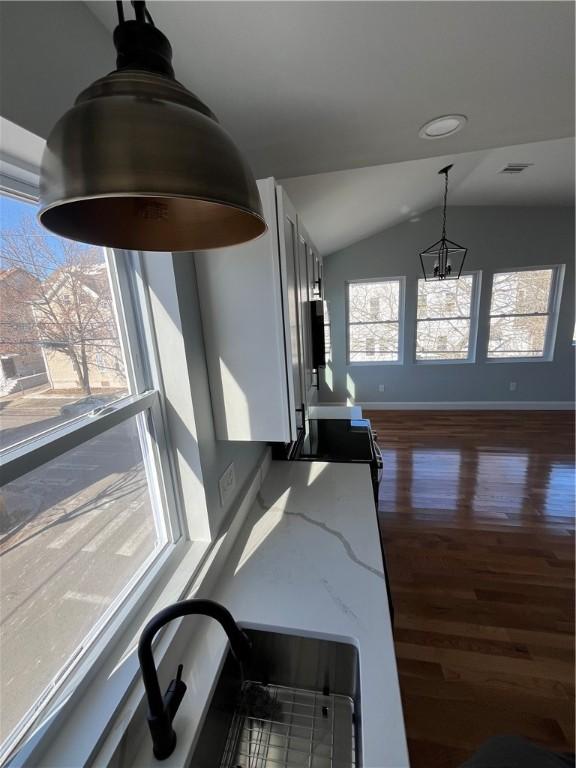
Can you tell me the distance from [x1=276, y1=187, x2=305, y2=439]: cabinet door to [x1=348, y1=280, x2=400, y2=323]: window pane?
4246 millimetres

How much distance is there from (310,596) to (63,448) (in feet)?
2.80

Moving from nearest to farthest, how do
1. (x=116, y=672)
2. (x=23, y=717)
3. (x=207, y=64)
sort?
(x=23, y=717)
(x=116, y=672)
(x=207, y=64)

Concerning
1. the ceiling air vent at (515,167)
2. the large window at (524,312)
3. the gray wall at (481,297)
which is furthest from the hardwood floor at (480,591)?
the ceiling air vent at (515,167)

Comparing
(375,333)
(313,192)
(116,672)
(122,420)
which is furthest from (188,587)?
(375,333)

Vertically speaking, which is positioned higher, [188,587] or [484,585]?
[188,587]

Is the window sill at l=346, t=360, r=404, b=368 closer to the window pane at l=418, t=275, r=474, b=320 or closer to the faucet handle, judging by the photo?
the window pane at l=418, t=275, r=474, b=320

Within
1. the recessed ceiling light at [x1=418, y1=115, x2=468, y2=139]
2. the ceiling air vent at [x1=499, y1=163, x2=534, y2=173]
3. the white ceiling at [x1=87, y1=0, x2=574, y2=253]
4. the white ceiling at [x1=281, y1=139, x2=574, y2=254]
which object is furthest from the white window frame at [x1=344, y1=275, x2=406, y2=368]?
the recessed ceiling light at [x1=418, y1=115, x2=468, y2=139]

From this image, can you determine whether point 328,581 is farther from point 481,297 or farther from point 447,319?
point 481,297

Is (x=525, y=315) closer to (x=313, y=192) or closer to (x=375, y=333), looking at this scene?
(x=375, y=333)

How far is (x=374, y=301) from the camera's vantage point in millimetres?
5289

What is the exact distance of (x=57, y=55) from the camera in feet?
2.07

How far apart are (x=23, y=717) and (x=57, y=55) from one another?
1.32 meters

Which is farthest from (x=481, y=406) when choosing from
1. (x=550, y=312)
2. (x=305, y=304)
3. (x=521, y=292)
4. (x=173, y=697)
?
(x=173, y=697)

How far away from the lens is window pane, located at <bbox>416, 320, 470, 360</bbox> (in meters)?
5.11
